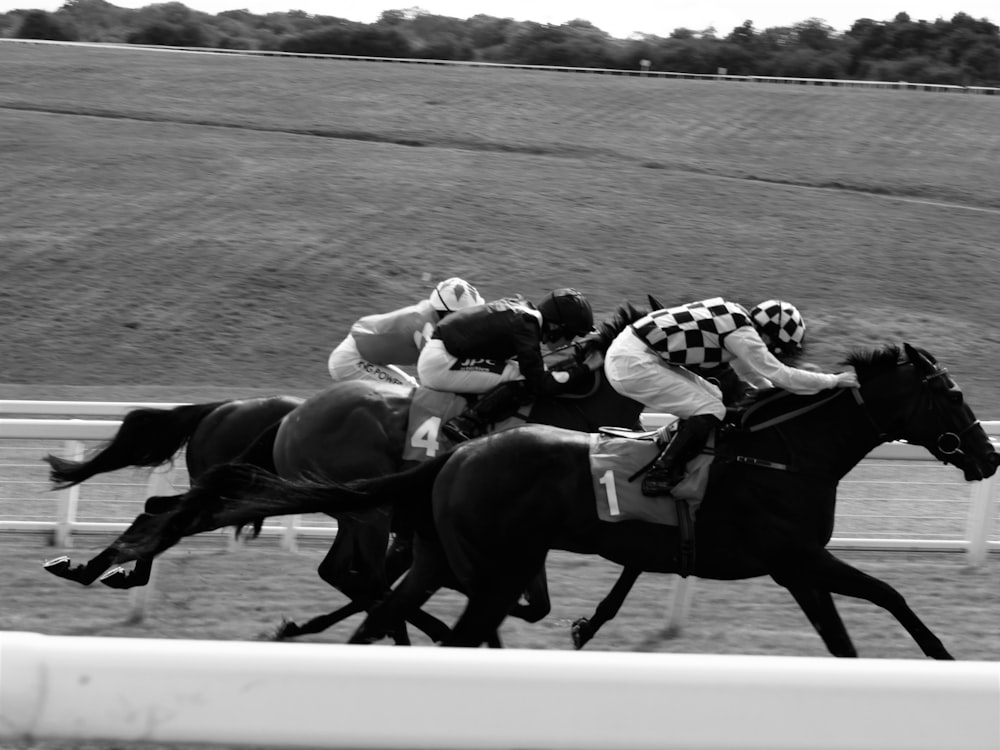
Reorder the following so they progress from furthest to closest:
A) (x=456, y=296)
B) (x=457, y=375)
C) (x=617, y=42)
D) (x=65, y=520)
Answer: (x=617, y=42) < (x=65, y=520) < (x=456, y=296) < (x=457, y=375)

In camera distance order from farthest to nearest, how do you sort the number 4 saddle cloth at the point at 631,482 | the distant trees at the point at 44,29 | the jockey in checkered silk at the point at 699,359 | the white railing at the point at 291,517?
the distant trees at the point at 44,29, the white railing at the point at 291,517, the jockey in checkered silk at the point at 699,359, the number 4 saddle cloth at the point at 631,482

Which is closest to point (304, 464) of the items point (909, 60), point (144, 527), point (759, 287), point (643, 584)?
point (144, 527)

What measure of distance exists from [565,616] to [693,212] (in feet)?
56.5

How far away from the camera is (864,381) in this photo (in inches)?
185

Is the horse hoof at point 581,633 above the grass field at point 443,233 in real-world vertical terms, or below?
above

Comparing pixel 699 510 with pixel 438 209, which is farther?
pixel 438 209

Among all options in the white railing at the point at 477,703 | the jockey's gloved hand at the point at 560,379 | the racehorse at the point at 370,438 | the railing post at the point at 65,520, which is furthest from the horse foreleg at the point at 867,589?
the railing post at the point at 65,520

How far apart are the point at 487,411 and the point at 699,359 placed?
1.09 meters

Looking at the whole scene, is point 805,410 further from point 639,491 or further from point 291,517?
point 291,517

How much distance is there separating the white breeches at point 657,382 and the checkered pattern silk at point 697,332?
6 cm

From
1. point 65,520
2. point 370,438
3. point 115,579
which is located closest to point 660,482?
point 370,438

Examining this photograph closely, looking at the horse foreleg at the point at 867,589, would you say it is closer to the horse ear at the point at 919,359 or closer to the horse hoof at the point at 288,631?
the horse ear at the point at 919,359

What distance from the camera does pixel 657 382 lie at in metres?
4.68

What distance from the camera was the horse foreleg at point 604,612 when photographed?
5.01 m
